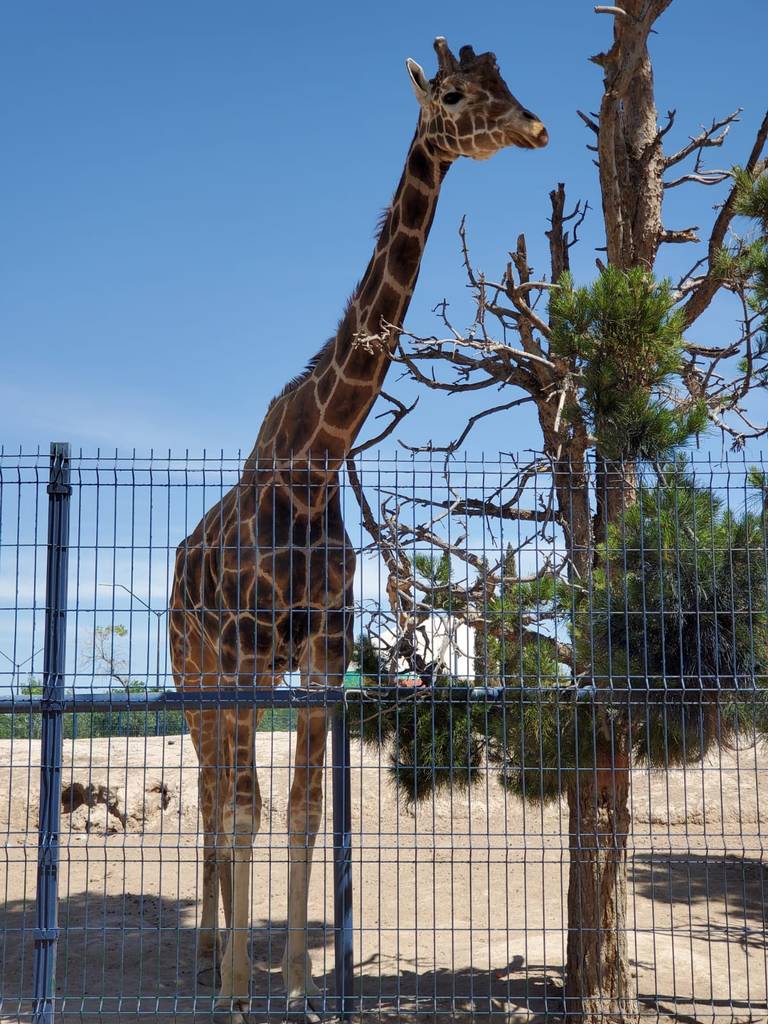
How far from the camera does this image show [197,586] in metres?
6.88

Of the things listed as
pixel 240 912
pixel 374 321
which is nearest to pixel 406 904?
A: pixel 240 912

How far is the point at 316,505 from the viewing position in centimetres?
604

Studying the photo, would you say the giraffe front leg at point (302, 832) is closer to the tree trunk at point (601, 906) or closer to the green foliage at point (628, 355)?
the tree trunk at point (601, 906)

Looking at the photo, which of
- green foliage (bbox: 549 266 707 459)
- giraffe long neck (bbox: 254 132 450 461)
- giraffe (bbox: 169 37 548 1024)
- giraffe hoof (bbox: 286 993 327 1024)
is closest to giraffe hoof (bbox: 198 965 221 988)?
giraffe (bbox: 169 37 548 1024)

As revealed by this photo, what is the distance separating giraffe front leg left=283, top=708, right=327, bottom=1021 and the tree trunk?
4.22ft

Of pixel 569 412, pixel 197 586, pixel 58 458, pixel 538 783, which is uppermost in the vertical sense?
pixel 569 412

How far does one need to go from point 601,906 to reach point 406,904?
2949 millimetres

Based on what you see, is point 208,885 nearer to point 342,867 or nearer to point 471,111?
point 342,867

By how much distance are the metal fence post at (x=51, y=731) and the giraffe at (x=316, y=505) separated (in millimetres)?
951

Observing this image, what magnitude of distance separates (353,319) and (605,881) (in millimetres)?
3261

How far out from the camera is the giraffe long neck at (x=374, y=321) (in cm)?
593

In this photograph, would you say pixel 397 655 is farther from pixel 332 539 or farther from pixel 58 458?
pixel 58 458

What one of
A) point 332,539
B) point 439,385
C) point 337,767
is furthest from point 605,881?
point 439,385

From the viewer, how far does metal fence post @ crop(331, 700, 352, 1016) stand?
4801mm
